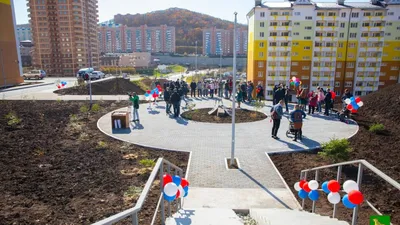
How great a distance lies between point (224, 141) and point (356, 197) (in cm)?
757

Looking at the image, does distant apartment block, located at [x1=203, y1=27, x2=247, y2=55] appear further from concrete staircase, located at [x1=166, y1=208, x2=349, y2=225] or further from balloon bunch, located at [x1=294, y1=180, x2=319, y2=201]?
concrete staircase, located at [x1=166, y1=208, x2=349, y2=225]

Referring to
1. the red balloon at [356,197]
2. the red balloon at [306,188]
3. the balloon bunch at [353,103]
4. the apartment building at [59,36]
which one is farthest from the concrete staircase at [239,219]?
the apartment building at [59,36]

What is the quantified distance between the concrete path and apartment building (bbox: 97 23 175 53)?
398 feet

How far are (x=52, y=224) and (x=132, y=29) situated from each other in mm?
133644

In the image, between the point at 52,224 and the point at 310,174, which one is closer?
the point at 52,224

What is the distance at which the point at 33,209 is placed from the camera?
570 centimetres

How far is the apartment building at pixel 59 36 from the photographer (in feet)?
195

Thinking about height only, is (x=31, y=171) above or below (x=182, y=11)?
below

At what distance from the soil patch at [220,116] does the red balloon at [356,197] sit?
35.6 feet

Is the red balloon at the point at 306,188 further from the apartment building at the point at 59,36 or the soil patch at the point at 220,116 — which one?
the apartment building at the point at 59,36

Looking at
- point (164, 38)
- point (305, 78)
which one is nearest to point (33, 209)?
point (305, 78)

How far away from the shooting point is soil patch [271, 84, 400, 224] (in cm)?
626

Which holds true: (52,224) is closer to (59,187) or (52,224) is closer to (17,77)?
(59,187)

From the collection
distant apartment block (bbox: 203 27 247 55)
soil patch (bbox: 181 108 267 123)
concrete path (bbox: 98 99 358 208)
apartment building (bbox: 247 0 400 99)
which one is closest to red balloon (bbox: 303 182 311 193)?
concrete path (bbox: 98 99 358 208)
